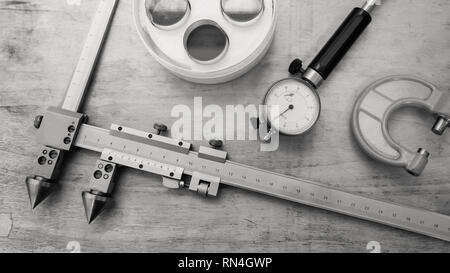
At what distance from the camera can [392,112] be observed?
102 cm

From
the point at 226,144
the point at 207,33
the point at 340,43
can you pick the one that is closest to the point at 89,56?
the point at 207,33

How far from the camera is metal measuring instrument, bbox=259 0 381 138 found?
97cm

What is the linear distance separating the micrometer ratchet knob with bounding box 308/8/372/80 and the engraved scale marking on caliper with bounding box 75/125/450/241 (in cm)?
32

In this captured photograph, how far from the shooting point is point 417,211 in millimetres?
970

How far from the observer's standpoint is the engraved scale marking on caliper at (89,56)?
1043 millimetres

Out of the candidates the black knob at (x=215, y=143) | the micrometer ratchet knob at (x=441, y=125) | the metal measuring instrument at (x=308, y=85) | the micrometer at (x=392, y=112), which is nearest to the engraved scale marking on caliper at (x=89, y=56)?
the black knob at (x=215, y=143)

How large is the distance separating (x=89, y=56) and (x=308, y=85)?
64cm

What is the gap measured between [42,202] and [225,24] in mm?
734

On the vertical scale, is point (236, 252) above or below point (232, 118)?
below

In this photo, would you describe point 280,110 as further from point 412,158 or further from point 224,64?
point 412,158

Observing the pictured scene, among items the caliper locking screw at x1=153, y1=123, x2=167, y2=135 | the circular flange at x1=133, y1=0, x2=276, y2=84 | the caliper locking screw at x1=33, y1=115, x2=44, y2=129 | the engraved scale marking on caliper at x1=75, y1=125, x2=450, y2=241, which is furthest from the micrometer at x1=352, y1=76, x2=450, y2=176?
the caliper locking screw at x1=33, y1=115, x2=44, y2=129

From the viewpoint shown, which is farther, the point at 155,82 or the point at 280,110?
the point at 155,82
